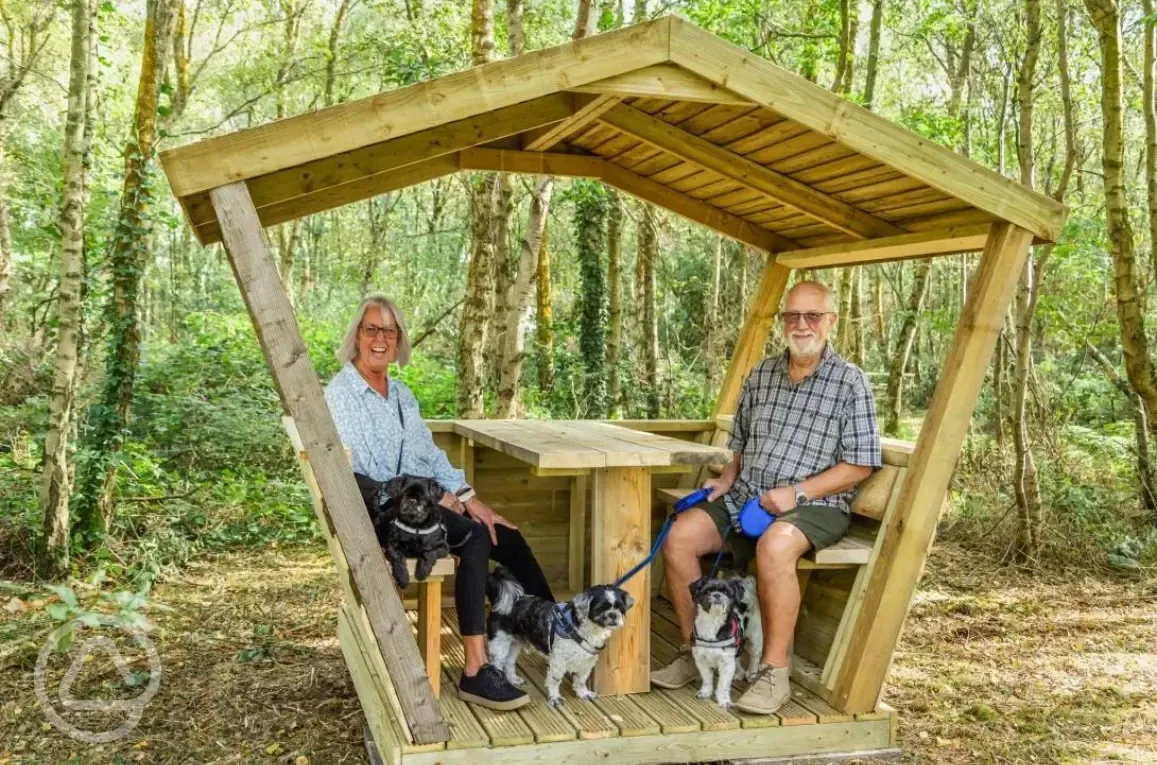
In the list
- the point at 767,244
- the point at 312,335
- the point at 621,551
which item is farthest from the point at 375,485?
the point at 312,335

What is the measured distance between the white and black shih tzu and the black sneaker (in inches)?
31.9

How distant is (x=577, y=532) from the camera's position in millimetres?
6152

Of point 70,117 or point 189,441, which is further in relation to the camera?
point 189,441

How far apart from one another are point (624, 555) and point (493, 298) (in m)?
8.11

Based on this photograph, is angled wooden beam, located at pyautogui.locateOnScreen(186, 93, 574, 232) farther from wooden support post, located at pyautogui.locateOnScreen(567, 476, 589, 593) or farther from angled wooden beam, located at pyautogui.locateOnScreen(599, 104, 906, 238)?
wooden support post, located at pyautogui.locateOnScreen(567, 476, 589, 593)

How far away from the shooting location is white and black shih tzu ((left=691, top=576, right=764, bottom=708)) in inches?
159

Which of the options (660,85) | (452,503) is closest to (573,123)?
(660,85)

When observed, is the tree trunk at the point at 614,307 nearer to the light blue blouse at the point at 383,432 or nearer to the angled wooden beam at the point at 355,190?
the angled wooden beam at the point at 355,190

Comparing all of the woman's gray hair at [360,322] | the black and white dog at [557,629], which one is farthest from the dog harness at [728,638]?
the woman's gray hair at [360,322]

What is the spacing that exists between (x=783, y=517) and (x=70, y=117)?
19.1 ft

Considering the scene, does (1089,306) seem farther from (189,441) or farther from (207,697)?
(207,697)

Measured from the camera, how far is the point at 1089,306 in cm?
1633

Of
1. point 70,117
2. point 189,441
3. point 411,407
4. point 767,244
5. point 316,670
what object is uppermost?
point 70,117

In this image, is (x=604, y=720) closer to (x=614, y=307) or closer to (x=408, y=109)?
(x=408, y=109)
